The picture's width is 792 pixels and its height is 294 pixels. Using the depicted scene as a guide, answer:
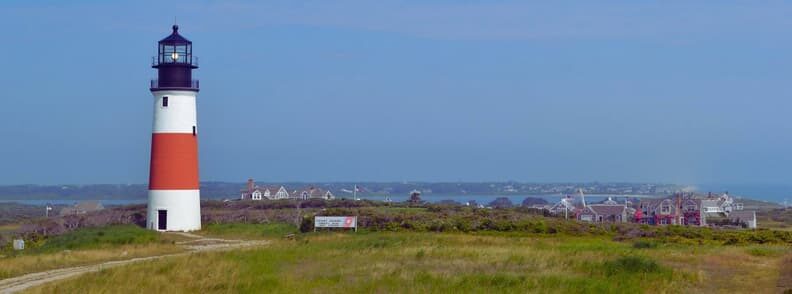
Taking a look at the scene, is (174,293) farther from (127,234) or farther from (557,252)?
(127,234)

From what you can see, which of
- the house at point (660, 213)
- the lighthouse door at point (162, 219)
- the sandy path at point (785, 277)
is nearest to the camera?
the sandy path at point (785, 277)

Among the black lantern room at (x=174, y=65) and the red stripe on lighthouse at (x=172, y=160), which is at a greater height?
the black lantern room at (x=174, y=65)

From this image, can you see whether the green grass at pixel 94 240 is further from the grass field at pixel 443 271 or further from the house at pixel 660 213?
the house at pixel 660 213

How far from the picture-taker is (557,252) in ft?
91.0

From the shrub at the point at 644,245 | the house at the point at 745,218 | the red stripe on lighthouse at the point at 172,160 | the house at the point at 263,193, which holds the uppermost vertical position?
the red stripe on lighthouse at the point at 172,160

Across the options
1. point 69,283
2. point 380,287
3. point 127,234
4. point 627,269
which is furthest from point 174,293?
point 127,234

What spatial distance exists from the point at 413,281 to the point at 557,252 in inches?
303

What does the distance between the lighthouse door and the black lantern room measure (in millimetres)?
4984

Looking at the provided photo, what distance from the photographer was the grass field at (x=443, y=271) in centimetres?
2086

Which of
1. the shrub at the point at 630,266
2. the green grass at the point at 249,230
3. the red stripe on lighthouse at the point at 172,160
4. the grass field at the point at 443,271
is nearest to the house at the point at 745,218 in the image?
the green grass at the point at 249,230

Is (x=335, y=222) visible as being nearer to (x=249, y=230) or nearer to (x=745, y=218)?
(x=249, y=230)

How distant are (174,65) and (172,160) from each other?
12.5 feet

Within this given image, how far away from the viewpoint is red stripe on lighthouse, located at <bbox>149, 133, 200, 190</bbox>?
40.9 meters

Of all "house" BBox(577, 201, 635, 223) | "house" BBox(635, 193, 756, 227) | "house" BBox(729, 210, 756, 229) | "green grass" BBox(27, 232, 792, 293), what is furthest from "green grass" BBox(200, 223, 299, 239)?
"house" BBox(729, 210, 756, 229)
